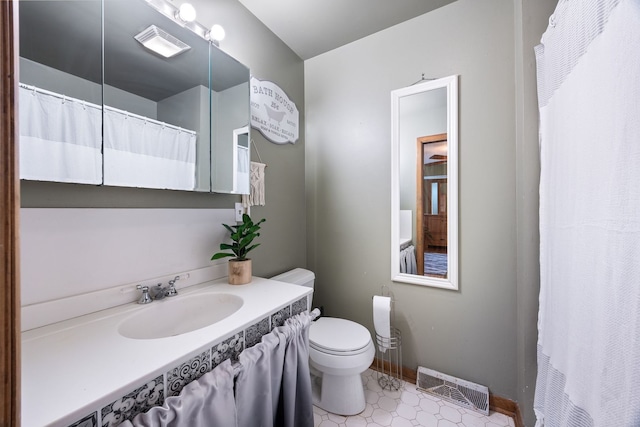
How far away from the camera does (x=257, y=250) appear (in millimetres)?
1664

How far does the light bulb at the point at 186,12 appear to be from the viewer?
1.15m

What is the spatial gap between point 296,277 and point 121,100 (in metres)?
1.35

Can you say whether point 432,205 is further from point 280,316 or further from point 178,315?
point 178,315

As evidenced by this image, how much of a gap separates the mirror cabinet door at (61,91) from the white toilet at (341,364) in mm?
1374

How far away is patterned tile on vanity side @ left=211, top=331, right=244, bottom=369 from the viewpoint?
799 millimetres

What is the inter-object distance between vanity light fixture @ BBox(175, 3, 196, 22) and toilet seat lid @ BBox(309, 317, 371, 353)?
5.93ft

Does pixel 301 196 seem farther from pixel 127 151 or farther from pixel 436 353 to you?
pixel 436 353

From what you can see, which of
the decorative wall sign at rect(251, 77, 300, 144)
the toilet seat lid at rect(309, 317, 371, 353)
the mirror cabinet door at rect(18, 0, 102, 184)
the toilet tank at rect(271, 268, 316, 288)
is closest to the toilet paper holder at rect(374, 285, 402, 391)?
the toilet seat lid at rect(309, 317, 371, 353)

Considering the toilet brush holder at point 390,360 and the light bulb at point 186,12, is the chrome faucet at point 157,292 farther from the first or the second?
the toilet brush holder at point 390,360

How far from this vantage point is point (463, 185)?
1.56 m

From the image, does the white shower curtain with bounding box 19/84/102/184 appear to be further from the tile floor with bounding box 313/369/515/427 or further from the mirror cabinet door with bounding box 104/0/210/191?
the tile floor with bounding box 313/369/515/427

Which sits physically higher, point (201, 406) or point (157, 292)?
point (157, 292)

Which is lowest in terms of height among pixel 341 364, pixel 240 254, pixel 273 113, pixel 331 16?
pixel 341 364

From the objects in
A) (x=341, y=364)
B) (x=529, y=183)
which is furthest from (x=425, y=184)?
(x=341, y=364)
